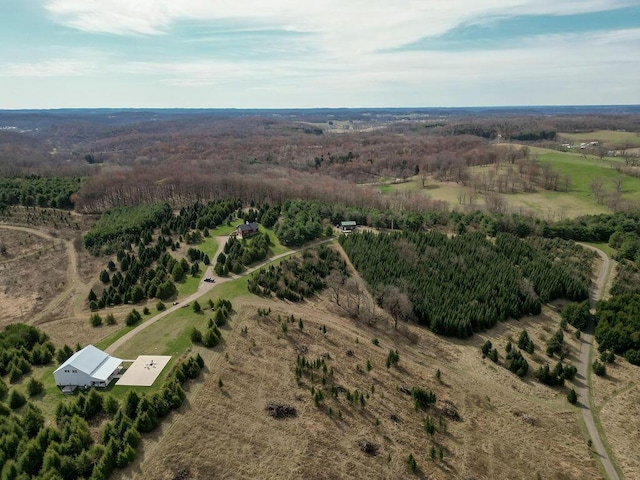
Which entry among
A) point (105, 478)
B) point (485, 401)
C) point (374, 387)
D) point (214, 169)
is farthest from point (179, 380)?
point (214, 169)

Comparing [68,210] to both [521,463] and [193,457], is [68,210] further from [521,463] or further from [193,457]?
[521,463]

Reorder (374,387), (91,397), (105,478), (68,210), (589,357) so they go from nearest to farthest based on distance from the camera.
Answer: (105,478) < (91,397) < (374,387) < (589,357) < (68,210)

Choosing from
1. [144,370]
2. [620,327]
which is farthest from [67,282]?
[620,327]

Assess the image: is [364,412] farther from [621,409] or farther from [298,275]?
[298,275]

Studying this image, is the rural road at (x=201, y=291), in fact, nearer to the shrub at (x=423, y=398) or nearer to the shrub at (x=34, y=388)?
the shrub at (x=34, y=388)

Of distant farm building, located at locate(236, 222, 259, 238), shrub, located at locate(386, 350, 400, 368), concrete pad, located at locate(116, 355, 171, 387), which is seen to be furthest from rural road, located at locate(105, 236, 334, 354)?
shrub, located at locate(386, 350, 400, 368)

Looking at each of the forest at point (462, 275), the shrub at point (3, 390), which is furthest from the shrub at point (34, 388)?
the forest at point (462, 275)
